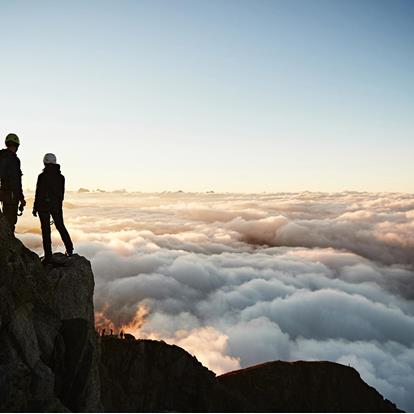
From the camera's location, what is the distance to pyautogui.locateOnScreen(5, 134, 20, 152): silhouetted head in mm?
14625

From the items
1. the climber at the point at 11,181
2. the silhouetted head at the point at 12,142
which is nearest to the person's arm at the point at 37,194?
the climber at the point at 11,181

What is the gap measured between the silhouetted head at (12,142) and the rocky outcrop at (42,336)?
312cm

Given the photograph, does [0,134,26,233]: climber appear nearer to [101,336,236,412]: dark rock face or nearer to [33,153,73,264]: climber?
[33,153,73,264]: climber

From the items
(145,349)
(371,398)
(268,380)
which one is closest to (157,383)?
(145,349)

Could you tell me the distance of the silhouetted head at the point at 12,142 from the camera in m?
14.6

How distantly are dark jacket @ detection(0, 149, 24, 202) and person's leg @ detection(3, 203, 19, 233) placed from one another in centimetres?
30

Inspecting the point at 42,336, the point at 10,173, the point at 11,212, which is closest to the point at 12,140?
the point at 10,173

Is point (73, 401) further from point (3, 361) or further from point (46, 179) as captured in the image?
point (46, 179)

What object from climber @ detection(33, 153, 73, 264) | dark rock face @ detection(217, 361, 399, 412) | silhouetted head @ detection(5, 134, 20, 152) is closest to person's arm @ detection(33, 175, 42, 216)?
climber @ detection(33, 153, 73, 264)

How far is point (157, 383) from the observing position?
9344cm

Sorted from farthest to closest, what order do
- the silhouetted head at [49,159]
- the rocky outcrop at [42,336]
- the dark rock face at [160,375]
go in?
the dark rock face at [160,375] → the silhouetted head at [49,159] → the rocky outcrop at [42,336]

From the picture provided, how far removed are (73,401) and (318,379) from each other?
441 feet

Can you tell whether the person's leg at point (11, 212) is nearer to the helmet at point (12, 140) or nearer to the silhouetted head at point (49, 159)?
the silhouetted head at point (49, 159)

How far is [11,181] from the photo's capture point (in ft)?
47.8
